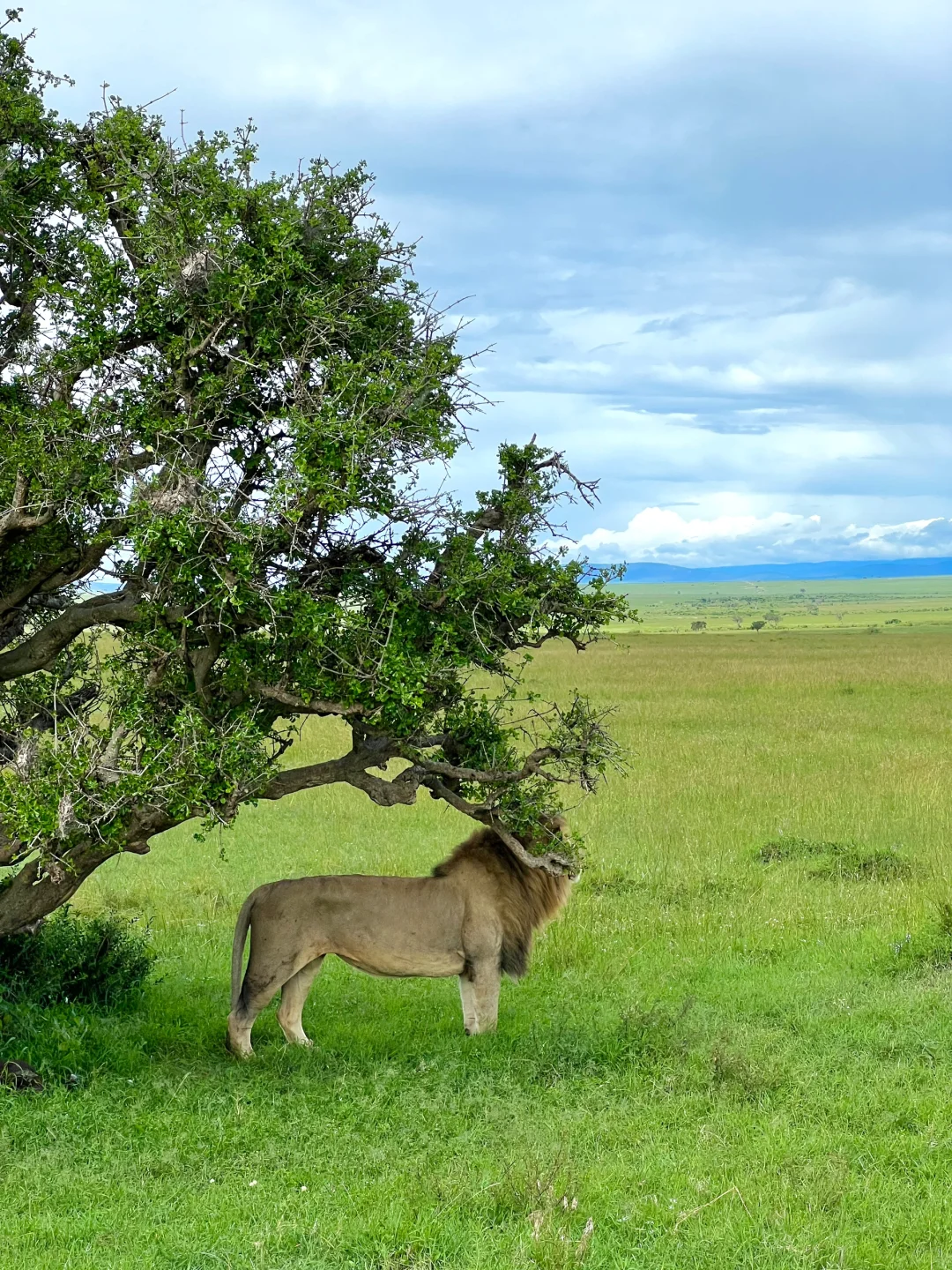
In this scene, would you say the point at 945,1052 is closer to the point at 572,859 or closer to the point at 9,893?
the point at 572,859

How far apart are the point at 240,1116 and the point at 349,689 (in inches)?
122

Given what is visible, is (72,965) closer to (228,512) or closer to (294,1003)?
(294,1003)

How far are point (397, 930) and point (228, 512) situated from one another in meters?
3.79

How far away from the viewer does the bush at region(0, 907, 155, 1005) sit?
10.9 metres

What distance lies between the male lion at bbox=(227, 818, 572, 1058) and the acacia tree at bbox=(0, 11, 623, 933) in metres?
0.72

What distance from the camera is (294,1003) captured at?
10.3m

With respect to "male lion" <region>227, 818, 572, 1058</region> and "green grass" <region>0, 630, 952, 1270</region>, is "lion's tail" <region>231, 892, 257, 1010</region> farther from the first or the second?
"green grass" <region>0, 630, 952, 1270</region>

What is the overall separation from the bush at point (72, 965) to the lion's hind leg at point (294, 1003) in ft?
6.60

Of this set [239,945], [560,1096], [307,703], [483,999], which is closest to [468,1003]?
[483,999]

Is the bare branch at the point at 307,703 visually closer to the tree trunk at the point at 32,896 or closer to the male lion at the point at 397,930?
the male lion at the point at 397,930

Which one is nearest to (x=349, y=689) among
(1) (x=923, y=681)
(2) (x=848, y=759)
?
(2) (x=848, y=759)

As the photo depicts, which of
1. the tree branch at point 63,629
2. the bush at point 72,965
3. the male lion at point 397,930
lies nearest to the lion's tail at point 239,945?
the male lion at point 397,930

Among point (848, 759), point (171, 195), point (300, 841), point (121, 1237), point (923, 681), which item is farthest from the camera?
point (923, 681)

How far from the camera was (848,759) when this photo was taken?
27.6 meters
